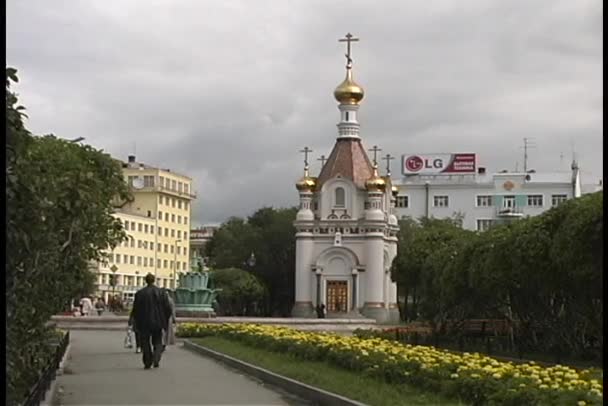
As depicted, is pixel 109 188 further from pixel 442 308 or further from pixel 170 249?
pixel 170 249

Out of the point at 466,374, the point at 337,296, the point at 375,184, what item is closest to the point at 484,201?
the point at 375,184

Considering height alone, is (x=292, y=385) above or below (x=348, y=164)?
below

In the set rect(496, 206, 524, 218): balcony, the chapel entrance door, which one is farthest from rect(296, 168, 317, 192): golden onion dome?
rect(496, 206, 524, 218): balcony

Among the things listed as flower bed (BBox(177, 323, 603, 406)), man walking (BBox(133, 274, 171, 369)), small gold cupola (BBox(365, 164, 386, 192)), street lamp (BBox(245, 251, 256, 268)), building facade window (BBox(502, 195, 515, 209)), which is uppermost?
building facade window (BBox(502, 195, 515, 209))

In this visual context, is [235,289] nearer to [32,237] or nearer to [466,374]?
[466,374]

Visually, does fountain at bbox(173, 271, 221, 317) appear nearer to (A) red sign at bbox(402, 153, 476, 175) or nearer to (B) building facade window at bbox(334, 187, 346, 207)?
(B) building facade window at bbox(334, 187, 346, 207)

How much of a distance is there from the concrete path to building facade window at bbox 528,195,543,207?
7906 centimetres

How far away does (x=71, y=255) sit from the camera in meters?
16.5

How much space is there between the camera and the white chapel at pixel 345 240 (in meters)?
67.3

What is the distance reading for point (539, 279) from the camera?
86.1 feet

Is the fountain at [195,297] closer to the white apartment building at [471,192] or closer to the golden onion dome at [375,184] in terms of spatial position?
the golden onion dome at [375,184]

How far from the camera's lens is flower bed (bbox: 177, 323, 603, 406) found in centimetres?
1148

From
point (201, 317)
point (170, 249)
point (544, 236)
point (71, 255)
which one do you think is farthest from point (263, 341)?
point (170, 249)

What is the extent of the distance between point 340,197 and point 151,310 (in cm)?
5006
